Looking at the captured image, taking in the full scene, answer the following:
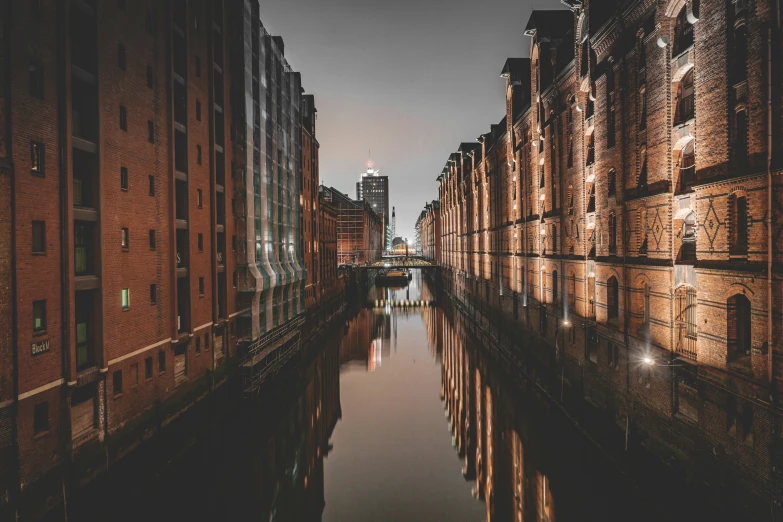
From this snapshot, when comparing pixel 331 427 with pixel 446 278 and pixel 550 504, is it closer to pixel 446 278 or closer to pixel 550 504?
pixel 550 504

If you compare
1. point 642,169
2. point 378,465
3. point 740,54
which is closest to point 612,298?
point 642,169

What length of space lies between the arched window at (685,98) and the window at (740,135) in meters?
2.32

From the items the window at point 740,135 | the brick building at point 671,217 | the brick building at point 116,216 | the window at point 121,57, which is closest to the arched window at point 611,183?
the brick building at point 671,217

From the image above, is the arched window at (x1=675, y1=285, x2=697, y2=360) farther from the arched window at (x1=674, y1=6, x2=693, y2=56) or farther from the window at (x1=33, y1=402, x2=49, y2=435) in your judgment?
the window at (x1=33, y1=402, x2=49, y2=435)

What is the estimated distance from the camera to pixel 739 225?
1037cm

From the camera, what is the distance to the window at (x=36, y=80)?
10.8 metres

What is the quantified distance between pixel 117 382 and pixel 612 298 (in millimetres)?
17294

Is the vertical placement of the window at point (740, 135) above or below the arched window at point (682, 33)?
below

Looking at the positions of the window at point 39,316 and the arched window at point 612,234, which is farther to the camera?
the arched window at point 612,234

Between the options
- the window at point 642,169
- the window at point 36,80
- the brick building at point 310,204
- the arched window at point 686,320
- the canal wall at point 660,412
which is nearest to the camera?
the canal wall at point 660,412

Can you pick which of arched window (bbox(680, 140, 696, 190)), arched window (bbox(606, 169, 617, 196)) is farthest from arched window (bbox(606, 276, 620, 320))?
arched window (bbox(680, 140, 696, 190))

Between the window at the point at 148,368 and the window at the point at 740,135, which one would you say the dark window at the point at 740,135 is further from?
the window at the point at 148,368

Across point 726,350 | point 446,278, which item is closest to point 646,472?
point 726,350

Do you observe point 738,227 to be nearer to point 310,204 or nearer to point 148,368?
point 148,368
